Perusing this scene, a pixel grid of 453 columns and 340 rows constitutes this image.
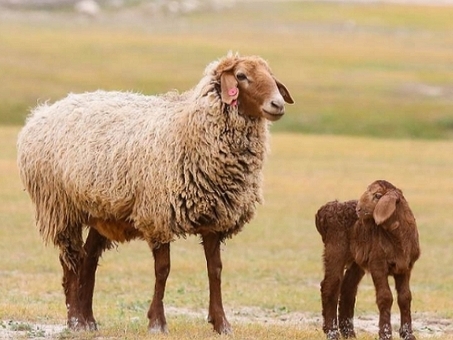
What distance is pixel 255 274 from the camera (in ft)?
60.1

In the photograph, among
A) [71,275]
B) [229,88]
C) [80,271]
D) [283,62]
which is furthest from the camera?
[283,62]

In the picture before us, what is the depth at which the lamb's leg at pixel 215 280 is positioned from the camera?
11.9 meters

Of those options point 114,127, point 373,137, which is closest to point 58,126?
point 114,127

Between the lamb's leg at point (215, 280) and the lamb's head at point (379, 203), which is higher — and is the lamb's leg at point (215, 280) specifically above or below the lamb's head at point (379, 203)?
below

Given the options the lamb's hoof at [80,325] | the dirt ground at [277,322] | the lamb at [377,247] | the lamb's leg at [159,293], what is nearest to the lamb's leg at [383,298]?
the lamb at [377,247]

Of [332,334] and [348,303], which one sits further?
[348,303]

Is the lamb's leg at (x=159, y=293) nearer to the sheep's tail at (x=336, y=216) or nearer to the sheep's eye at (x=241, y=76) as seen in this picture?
the sheep's tail at (x=336, y=216)

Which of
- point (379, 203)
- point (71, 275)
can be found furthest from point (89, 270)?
point (379, 203)

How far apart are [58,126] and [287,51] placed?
54.8 m

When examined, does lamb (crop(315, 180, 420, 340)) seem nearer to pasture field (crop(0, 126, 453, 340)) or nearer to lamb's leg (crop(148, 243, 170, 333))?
pasture field (crop(0, 126, 453, 340))

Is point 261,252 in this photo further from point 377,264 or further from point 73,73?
point 73,73

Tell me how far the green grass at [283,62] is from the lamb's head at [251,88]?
34061mm

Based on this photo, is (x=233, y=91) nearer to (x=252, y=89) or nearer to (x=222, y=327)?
(x=252, y=89)

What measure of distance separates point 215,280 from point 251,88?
80.3 inches
